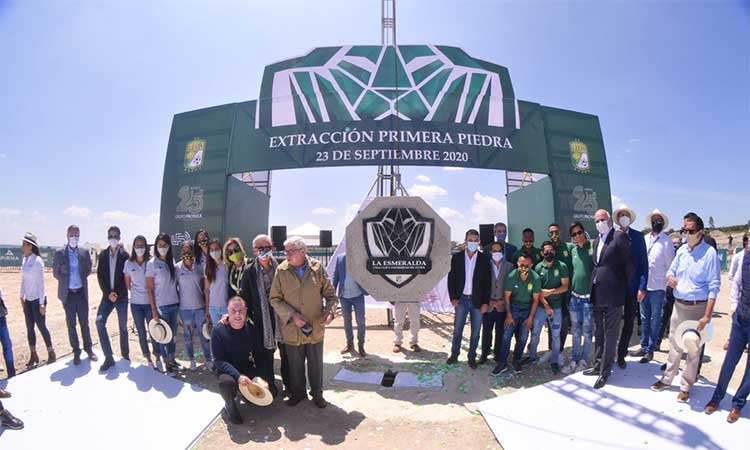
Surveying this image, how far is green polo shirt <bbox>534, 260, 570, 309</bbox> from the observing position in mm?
4832

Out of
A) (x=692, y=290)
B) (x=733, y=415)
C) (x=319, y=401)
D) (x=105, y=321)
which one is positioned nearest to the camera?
(x=733, y=415)

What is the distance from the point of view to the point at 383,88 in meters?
7.73

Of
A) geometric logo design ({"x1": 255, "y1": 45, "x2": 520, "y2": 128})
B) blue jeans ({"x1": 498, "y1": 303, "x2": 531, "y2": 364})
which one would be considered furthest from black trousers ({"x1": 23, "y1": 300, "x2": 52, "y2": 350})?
blue jeans ({"x1": 498, "y1": 303, "x2": 531, "y2": 364})

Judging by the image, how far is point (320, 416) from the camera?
3846 mm

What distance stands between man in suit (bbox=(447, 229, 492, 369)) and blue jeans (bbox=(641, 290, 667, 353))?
238 centimetres

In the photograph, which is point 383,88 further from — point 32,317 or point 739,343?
point 32,317

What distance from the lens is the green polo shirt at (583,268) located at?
453cm

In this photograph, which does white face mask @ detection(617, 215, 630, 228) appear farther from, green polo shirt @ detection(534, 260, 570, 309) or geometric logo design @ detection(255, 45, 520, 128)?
geometric logo design @ detection(255, 45, 520, 128)

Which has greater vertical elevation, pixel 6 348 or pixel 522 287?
pixel 522 287

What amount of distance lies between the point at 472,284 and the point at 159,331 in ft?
13.9

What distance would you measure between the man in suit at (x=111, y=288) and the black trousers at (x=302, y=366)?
265cm

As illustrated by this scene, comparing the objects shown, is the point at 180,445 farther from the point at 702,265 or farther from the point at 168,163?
the point at 168,163

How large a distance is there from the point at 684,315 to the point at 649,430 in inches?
52.5

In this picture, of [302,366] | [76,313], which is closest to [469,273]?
[302,366]
